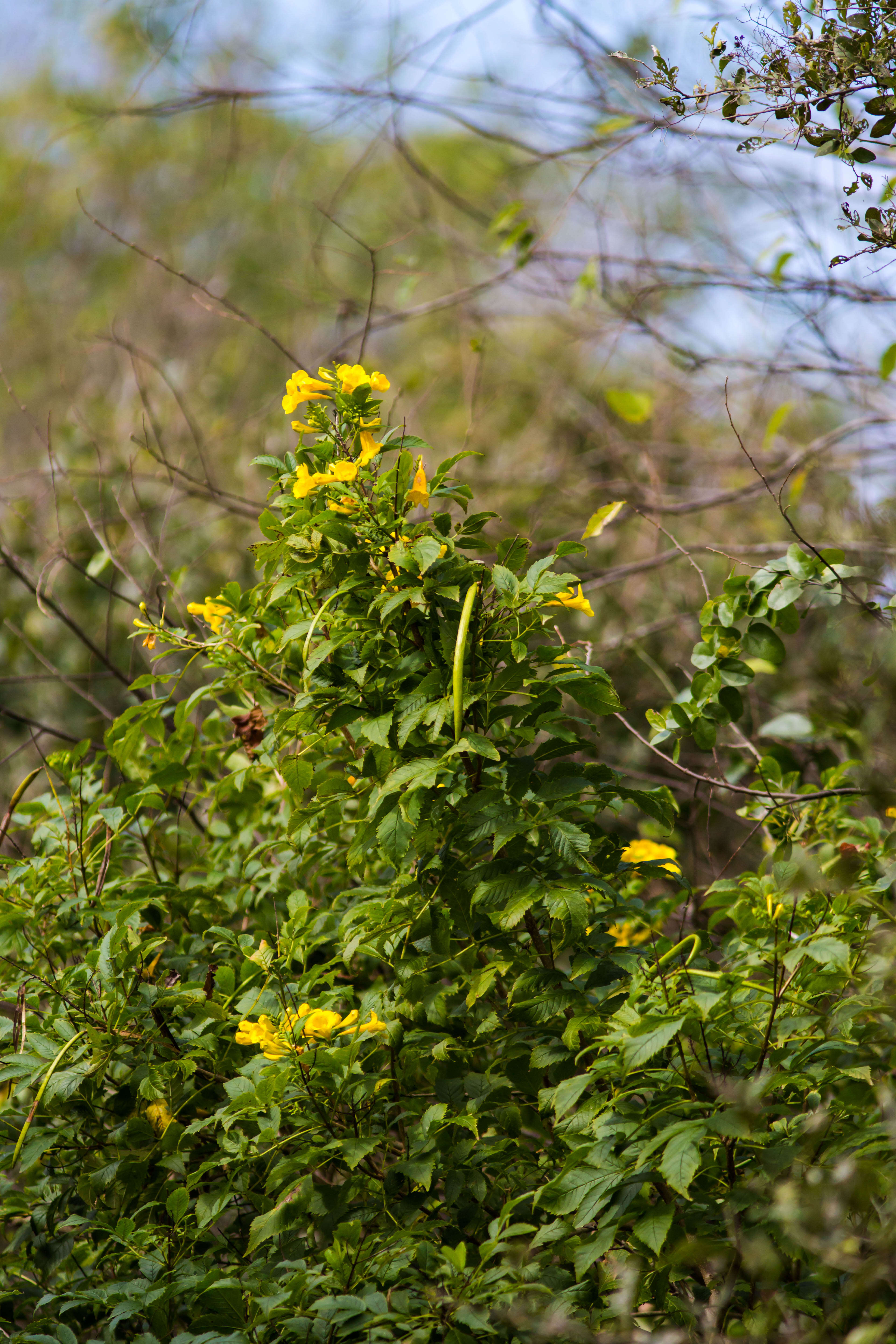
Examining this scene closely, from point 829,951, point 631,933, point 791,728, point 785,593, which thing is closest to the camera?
point 829,951

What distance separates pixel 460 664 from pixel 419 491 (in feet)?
0.89

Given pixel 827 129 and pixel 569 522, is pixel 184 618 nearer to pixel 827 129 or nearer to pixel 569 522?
pixel 827 129

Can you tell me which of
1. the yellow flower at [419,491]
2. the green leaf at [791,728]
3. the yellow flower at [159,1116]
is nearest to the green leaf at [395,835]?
the yellow flower at [419,491]

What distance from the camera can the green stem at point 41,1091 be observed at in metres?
1.19

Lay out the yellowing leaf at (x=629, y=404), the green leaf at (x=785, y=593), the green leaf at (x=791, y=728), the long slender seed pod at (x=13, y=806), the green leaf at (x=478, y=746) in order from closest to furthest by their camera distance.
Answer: the green leaf at (x=478, y=746), the green leaf at (x=785, y=593), the long slender seed pod at (x=13, y=806), the green leaf at (x=791, y=728), the yellowing leaf at (x=629, y=404)

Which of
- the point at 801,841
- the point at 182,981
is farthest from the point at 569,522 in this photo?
the point at 182,981

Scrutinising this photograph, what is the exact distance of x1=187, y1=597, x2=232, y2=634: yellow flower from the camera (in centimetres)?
142

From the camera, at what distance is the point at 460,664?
1111 mm

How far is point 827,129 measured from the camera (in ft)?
4.04

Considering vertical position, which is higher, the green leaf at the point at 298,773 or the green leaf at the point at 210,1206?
the green leaf at the point at 298,773

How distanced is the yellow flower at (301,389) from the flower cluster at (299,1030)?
71 cm

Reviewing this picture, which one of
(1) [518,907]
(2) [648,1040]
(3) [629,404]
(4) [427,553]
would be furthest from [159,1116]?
(3) [629,404]

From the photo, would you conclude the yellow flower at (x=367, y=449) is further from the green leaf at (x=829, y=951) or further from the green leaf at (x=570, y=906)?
the green leaf at (x=829, y=951)

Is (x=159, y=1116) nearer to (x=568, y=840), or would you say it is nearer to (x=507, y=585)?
(x=568, y=840)
